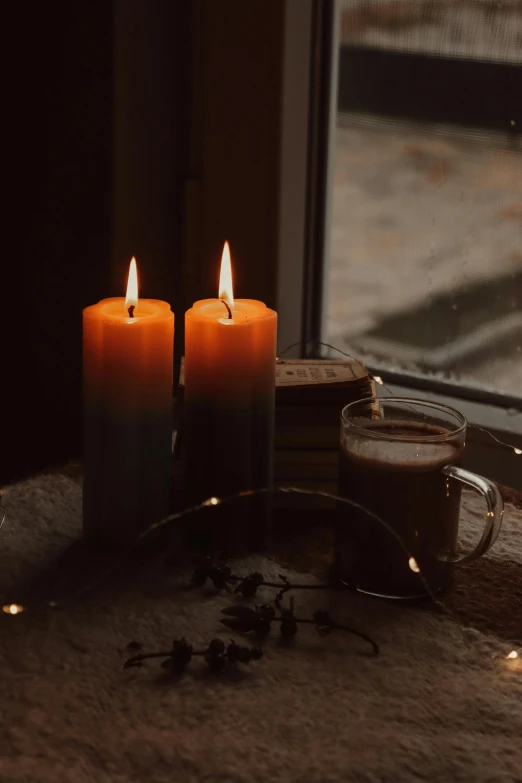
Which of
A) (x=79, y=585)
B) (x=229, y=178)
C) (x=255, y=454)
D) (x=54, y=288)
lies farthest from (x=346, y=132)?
(x=79, y=585)

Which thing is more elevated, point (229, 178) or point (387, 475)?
point (229, 178)

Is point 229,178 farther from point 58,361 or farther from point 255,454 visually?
point 255,454

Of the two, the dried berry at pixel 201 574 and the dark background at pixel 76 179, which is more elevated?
the dark background at pixel 76 179

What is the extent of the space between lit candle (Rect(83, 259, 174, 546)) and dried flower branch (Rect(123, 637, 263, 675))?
0.47 ft

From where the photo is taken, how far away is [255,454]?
2.62ft

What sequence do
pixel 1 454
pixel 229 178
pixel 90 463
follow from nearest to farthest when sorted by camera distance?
pixel 90 463
pixel 229 178
pixel 1 454

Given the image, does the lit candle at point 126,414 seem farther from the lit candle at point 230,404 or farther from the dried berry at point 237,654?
the dried berry at point 237,654

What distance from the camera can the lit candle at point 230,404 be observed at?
77cm

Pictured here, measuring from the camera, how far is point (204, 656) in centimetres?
67

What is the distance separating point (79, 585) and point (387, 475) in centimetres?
24

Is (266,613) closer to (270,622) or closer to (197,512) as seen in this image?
(270,622)

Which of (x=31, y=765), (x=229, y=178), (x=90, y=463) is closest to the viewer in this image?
(x=31, y=765)

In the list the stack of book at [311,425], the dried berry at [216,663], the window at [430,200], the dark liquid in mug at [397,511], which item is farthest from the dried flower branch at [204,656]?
the window at [430,200]

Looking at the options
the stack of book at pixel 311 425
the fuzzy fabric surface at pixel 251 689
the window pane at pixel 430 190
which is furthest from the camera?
the window pane at pixel 430 190
